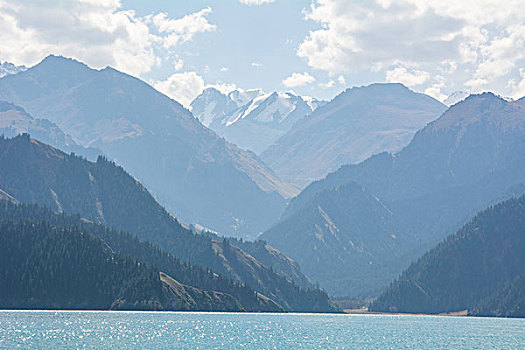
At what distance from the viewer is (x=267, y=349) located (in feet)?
636

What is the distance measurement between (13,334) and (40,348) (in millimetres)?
31479

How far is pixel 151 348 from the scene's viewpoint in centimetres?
18175

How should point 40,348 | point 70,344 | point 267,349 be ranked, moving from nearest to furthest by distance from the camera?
1. point 40,348
2. point 70,344
3. point 267,349

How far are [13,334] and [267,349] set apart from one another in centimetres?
6621

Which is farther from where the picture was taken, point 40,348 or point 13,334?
point 13,334

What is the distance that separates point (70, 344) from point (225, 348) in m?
38.3

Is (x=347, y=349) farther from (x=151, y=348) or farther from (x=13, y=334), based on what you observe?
(x=13, y=334)

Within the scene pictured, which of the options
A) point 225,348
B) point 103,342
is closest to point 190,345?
point 225,348

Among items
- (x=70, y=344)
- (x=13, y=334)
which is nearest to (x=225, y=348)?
(x=70, y=344)

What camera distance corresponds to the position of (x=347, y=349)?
200m

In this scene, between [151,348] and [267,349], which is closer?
[151,348]

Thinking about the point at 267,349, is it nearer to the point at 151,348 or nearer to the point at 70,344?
the point at 151,348

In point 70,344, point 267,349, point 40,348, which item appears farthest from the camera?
point 267,349

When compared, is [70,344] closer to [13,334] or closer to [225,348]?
[13,334]
